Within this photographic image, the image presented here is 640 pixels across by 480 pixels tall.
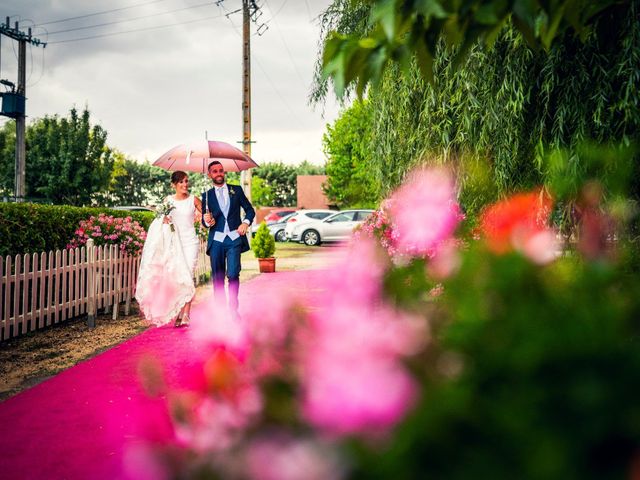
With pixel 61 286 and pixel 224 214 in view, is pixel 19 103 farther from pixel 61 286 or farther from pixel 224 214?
pixel 224 214

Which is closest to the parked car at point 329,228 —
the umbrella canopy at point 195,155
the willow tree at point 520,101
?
the umbrella canopy at point 195,155

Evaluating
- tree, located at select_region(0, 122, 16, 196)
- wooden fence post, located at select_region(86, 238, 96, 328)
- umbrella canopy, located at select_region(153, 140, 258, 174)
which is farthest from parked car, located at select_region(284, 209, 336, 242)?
tree, located at select_region(0, 122, 16, 196)

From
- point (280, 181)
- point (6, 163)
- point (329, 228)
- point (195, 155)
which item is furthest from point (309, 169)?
point (195, 155)

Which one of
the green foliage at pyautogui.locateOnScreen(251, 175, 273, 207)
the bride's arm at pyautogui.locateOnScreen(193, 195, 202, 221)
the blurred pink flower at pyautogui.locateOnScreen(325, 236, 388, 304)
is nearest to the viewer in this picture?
the blurred pink flower at pyautogui.locateOnScreen(325, 236, 388, 304)

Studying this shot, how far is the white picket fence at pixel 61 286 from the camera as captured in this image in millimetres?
6531

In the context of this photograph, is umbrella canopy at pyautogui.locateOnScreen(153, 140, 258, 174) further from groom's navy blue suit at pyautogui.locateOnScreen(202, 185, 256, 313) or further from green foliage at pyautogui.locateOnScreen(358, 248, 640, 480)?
green foliage at pyautogui.locateOnScreen(358, 248, 640, 480)

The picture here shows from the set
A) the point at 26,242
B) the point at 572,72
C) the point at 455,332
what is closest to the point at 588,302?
the point at 455,332

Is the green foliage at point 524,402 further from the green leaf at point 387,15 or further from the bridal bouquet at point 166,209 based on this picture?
the bridal bouquet at point 166,209

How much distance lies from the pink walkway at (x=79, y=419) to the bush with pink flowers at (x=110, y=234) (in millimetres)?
3273

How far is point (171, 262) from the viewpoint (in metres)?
7.61

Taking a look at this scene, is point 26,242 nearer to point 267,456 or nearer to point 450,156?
point 450,156

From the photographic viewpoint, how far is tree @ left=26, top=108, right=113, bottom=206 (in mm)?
33188

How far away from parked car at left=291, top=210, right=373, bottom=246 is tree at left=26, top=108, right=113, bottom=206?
46.1 ft

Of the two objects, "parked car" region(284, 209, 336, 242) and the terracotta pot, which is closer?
the terracotta pot
